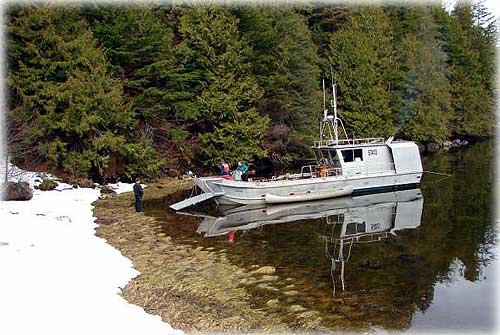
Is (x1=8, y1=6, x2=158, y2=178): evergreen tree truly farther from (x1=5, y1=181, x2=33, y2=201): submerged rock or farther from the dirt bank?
the dirt bank

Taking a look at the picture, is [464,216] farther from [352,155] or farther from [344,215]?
[352,155]

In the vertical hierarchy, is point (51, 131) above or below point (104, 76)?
below

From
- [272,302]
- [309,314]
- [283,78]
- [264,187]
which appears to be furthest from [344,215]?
[283,78]

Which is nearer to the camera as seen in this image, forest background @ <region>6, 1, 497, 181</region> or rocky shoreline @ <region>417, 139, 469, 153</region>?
forest background @ <region>6, 1, 497, 181</region>

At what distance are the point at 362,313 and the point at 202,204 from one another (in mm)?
14275

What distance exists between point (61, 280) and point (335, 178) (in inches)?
632

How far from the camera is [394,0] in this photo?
184 feet

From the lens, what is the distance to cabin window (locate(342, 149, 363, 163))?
2458cm

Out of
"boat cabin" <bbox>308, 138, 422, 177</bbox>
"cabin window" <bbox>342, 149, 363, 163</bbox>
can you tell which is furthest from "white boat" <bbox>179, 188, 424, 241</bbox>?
"cabin window" <bbox>342, 149, 363, 163</bbox>

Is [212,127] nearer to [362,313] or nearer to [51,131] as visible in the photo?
[51,131]

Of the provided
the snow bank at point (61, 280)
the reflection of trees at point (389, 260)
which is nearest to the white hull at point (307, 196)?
the reflection of trees at point (389, 260)

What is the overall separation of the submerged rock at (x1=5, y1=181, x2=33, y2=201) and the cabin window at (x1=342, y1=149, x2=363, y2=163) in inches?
595

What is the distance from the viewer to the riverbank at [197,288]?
8758mm

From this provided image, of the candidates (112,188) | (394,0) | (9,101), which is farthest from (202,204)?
(394,0)
